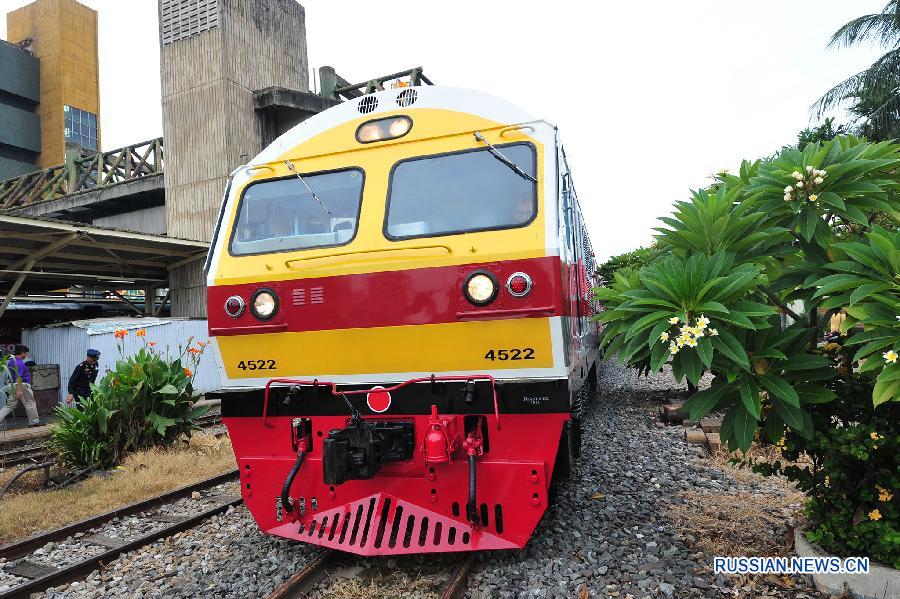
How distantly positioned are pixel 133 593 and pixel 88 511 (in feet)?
6.86

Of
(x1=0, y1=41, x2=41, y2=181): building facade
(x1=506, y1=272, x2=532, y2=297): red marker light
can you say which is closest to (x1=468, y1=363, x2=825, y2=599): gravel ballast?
(x1=506, y1=272, x2=532, y2=297): red marker light

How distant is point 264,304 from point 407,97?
1753mm

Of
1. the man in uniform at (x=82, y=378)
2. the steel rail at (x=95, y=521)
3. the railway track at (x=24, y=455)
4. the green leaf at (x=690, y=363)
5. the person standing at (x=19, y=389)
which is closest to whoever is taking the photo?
the green leaf at (x=690, y=363)

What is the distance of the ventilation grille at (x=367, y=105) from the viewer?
13.9 feet

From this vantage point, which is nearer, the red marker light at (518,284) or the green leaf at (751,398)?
the green leaf at (751,398)

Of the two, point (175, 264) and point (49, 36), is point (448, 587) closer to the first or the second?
point (175, 264)

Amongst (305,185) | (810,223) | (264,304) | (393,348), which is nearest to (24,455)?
(264,304)

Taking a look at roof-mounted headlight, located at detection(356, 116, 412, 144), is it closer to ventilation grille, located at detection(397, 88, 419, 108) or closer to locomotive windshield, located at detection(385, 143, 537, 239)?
ventilation grille, located at detection(397, 88, 419, 108)

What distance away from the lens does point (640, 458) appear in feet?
20.1

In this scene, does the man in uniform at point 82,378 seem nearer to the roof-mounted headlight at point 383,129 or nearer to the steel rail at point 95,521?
the steel rail at point 95,521

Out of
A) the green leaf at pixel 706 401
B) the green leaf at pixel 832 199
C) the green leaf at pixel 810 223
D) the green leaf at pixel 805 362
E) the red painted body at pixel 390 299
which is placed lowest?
the green leaf at pixel 706 401

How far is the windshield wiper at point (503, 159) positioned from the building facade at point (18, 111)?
43.7 m

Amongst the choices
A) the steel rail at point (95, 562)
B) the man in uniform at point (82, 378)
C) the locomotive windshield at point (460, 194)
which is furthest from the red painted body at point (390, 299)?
the man in uniform at point (82, 378)

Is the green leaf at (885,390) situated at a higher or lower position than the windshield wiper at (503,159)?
lower
